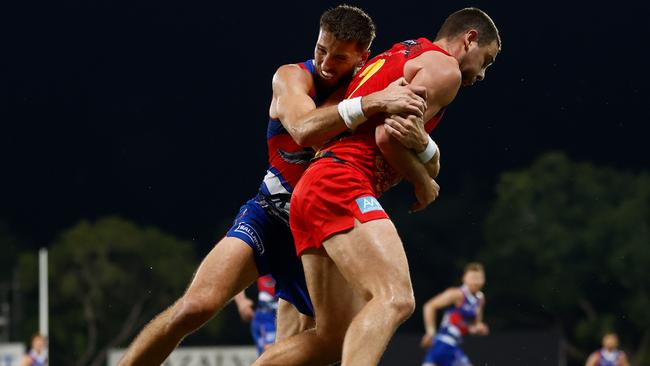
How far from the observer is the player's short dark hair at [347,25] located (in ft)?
19.5

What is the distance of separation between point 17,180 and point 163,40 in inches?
389

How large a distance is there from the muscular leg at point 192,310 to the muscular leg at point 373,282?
100 centimetres

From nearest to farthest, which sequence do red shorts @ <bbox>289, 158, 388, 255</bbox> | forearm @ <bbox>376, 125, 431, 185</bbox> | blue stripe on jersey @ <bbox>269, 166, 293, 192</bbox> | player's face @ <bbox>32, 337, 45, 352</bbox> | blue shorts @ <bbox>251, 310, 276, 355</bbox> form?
red shorts @ <bbox>289, 158, 388, 255</bbox> < forearm @ <bbox>376, 125, 431, 185</bbox> < blue stripe on jersey @ <bbox>269, 166, 293, 192</bbox> < blue shorts @ <bbox>251, 310, 276, 355</bbox> < player's face @ <bbox>32, 337, 45, 352</bbox>

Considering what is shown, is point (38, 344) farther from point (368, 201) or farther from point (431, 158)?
point (368, 201)

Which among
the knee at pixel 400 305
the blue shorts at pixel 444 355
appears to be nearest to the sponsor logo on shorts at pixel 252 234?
the knee at pixel 400 305

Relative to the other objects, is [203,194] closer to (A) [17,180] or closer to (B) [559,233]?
(A) [17,180]

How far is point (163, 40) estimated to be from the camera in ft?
205

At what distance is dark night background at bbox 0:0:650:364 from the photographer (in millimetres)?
60625

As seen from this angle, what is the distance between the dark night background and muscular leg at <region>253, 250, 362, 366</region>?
51.4 m

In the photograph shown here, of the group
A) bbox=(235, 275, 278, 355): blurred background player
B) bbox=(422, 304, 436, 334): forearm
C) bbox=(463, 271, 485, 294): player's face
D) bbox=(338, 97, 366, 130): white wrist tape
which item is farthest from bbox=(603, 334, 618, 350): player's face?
bbox=(338, 97, 366, 130): white wrist tape

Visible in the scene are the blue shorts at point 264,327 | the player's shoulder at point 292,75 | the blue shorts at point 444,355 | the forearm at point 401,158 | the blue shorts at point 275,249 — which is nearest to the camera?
the forearm at point 401,158

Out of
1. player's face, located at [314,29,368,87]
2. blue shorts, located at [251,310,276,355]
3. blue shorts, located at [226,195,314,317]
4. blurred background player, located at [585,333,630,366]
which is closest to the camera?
player's face, located at [314,29,368,87]

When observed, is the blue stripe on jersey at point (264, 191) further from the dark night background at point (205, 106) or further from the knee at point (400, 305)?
the dark night background at point (205, 106)

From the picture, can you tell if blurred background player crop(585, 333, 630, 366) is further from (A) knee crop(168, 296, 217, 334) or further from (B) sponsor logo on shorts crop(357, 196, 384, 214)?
(B) sponsor logo on shorts crop(357, 196, 384, 214)
